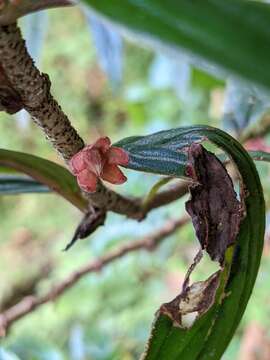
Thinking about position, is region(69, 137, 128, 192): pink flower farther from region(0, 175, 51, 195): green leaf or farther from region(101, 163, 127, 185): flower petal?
region(0, 175, 51, 195): green leaf

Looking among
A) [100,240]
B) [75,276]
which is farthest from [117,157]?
[100,240]

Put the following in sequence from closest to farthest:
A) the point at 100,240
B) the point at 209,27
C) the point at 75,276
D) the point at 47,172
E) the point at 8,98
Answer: the point at 209,27 < the point at 8,98 < the point at 47,172 < the point at 75,276 < the point at 100,240

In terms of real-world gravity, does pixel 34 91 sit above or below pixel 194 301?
above

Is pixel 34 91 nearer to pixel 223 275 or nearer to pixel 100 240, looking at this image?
pixel 223 275

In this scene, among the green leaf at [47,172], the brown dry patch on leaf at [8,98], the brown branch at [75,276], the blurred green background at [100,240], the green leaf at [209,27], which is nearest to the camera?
the green leaf at [209,27]

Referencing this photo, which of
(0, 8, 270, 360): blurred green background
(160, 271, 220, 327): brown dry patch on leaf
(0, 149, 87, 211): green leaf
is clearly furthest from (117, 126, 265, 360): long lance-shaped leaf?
(0, 8, 270, 360): blurred green background

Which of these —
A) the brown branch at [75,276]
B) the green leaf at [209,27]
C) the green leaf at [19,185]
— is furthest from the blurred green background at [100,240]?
the green leaf at [209,27]

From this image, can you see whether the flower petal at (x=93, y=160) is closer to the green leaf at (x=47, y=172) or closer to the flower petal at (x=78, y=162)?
the flower petal at (x=78, y=162)
